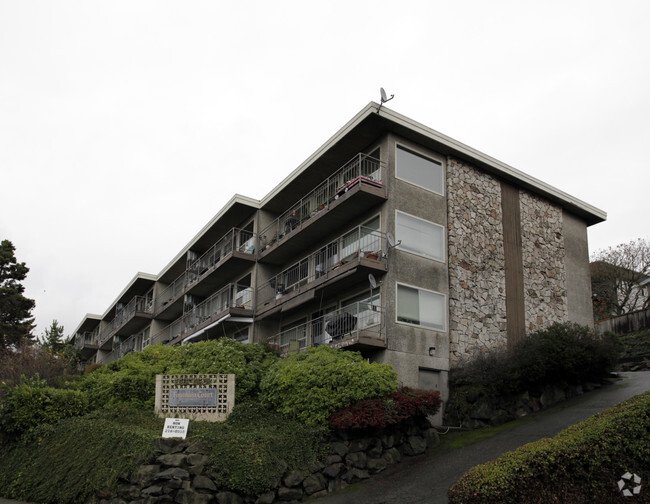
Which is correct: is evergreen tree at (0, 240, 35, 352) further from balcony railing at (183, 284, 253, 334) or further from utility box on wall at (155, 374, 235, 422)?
utility box on wall at (155, 374, 235, 422)

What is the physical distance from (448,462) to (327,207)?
33.6 ft

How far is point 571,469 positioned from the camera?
37.0ft

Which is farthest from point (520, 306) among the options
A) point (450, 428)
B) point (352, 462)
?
point (352, 462)

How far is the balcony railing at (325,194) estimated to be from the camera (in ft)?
73.8

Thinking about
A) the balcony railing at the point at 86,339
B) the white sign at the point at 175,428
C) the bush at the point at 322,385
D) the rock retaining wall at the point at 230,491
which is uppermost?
the balcony railing at the point at 86,339

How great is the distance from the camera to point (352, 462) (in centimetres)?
1586

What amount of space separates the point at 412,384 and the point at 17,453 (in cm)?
1119

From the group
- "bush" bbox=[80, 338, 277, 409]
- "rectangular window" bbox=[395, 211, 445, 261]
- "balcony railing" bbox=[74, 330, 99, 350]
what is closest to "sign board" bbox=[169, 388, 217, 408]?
"bush" bbox=[80, 338, 277, 409]

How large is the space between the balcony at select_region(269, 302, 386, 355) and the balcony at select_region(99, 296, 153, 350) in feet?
68.8

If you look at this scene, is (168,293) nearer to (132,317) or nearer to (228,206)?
(132,317)

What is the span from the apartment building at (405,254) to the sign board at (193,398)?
4616 mm

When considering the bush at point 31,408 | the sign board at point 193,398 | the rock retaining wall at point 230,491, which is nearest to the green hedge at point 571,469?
the rock retaining wall at point 230,491

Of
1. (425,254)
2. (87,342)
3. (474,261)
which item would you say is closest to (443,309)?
(425,254)

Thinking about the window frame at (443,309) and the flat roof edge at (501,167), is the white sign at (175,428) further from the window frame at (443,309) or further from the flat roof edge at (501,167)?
the flat roof edge at (501,167)
